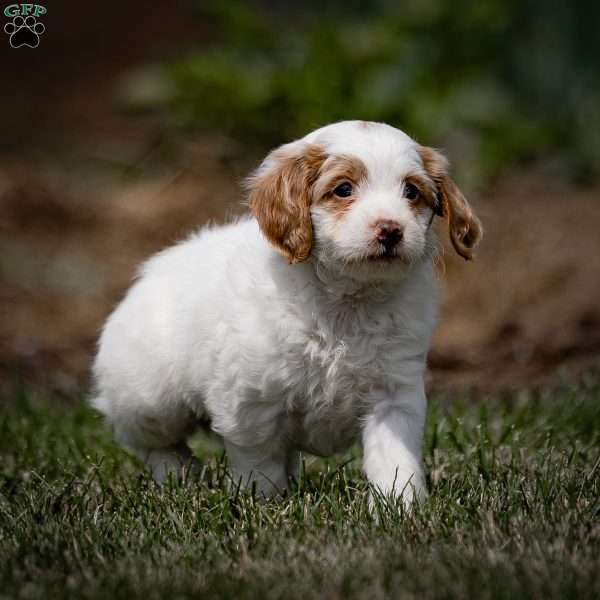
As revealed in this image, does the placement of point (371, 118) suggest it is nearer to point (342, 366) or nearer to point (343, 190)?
point (343, 190)

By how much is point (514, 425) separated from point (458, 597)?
2386 millimetres

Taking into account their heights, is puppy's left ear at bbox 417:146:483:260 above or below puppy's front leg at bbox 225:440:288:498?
above

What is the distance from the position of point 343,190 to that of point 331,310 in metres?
0.50

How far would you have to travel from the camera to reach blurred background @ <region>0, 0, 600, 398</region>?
320 inches

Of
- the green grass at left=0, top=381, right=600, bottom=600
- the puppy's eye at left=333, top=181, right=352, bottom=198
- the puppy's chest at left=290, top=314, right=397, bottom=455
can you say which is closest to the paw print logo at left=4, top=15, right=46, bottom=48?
the green grass at left=0, top=381, right=600, bottom=600

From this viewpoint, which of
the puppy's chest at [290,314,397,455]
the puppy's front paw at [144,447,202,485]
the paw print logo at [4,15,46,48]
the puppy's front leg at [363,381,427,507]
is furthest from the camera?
the paw print logo at [4,15,46,48]

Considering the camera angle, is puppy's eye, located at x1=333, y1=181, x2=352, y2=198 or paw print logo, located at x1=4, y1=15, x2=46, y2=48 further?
paw print logo, located at x1=4, y1=15, x2=46, y2=48

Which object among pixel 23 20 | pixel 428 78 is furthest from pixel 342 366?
pixel 428 78

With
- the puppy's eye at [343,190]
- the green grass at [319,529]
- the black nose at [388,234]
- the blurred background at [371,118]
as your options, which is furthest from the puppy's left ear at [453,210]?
the blurred background at [371,118]

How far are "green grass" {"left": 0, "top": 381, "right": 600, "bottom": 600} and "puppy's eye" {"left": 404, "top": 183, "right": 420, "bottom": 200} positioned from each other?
119 centimetres

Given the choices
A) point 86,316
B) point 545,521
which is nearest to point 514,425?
point 545,521

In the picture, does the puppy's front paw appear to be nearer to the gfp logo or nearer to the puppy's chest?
the puppy's chest

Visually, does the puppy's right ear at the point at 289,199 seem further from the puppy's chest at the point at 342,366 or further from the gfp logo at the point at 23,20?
the gfp logo at the point at 23,20

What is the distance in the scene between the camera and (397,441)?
14.2 feet
